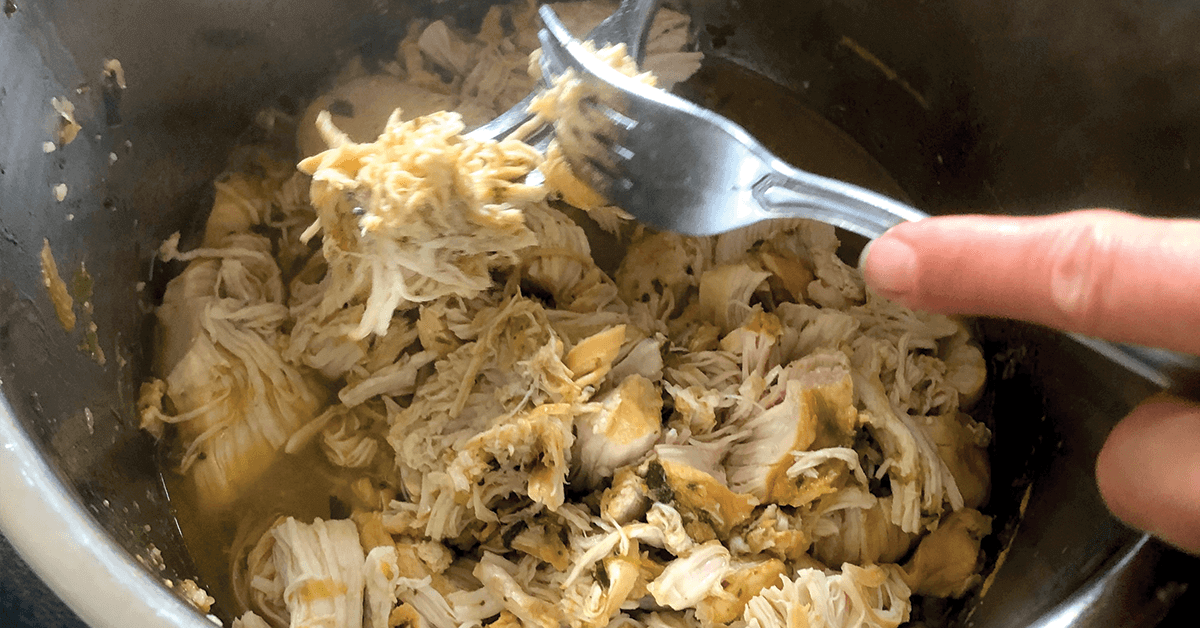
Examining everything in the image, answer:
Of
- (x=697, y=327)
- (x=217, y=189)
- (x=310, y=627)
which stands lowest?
(x=310, y=627)

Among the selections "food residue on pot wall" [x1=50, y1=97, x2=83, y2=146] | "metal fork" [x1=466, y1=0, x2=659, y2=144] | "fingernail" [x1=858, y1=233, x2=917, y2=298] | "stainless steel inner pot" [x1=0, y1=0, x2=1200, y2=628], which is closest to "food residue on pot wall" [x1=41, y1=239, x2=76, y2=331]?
"stainless steel inner pot" [x1=0, y1=0, x2=1200, y2=628]

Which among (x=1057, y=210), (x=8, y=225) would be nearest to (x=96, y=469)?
(x=8, y=225)

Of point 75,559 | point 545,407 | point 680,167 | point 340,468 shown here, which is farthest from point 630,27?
point 75,559

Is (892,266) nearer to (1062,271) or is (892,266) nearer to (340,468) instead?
(1062,271)

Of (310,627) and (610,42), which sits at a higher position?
(610,42)

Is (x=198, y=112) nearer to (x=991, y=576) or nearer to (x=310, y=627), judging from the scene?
(x=310, y=627)

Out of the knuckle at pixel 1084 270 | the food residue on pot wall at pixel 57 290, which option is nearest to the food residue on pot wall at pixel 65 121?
the food residue on pot wall at pixel 57 290

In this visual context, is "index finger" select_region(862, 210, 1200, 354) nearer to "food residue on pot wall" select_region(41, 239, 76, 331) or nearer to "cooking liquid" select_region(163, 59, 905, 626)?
"cooking liquid" select_region(163, 59, 905, 626)
